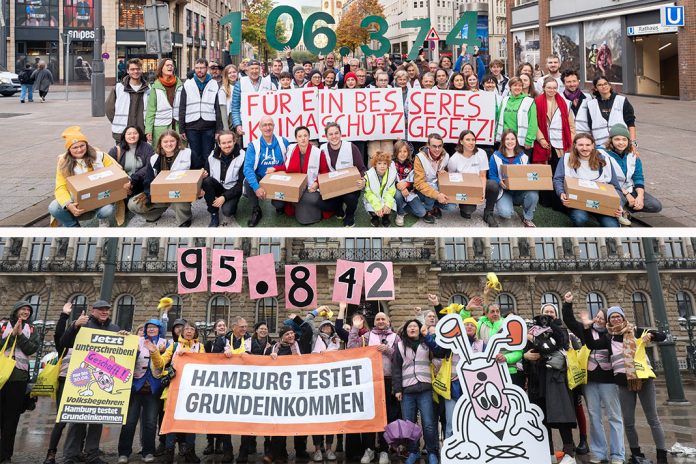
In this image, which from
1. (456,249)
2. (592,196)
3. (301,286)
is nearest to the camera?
(592,196)

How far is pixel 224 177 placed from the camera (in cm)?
853

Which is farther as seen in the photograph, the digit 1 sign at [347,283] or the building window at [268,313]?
the building window at [268,313]

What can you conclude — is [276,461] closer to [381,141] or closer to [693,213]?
[381,141]

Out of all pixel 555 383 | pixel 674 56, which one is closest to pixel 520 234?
pixel 555 383

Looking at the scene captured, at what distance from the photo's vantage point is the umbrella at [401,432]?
6898 millimetres

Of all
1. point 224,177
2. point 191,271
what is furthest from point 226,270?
point 224,177

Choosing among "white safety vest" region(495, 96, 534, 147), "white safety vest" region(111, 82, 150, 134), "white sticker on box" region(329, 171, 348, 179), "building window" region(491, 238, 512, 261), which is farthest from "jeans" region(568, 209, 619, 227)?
"building window" region(491, 238, 512, 261)

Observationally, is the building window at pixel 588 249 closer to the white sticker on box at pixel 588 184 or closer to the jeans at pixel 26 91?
the white sticker on box at pixel 588 184

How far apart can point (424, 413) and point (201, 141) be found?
513cm

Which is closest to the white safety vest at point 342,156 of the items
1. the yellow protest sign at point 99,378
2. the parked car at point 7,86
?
the yellow protest sign at point 99,378

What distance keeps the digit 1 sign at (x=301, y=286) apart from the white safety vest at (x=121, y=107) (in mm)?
3081

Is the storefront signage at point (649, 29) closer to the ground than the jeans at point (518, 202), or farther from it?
farther from it

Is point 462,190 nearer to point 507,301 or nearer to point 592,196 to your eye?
point 592,196

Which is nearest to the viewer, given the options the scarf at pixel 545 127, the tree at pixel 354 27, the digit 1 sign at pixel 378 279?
the scarf at pixel 545 127
